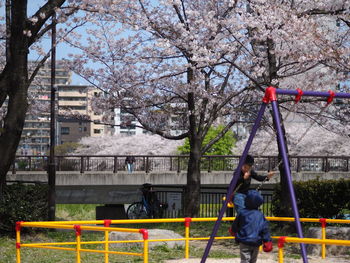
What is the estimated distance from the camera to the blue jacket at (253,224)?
8102mm

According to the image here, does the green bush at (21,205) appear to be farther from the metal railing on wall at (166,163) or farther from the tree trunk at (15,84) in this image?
the metal railing on wall at (166,163)

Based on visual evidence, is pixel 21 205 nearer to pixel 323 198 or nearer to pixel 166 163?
pixel 323 198

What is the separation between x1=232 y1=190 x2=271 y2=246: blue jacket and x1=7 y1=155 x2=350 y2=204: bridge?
24694mm

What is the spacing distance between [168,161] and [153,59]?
59.9 ft

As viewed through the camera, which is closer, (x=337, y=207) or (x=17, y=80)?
(x=17, y=80)

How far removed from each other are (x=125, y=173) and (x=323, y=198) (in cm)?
1886

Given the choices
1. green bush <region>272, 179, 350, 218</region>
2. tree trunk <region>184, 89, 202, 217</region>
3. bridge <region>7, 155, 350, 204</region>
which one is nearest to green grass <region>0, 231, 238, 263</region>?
green bush <region>272, 179, 350, 218</region>

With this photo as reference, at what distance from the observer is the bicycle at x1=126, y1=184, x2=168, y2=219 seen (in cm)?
2253

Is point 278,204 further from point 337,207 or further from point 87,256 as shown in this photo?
point 87,256

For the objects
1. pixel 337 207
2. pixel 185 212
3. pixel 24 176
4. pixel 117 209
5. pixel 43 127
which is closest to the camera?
pixel 337 207

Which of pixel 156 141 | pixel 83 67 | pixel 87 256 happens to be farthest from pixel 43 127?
pixel 87 256

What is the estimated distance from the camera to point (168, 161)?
37.6 meters

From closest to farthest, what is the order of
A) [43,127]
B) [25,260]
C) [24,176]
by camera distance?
[25,260] < [24,176] < [43,127]

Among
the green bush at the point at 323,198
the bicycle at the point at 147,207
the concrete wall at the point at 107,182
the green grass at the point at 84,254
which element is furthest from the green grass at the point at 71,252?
the concrete wall at the point at 107,182
